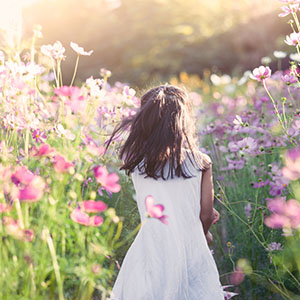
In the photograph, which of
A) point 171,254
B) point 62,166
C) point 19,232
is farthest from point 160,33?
point 19,232

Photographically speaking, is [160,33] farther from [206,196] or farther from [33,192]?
[33,192]

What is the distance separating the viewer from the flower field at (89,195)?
4.15 feet

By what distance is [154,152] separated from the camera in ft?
5.97

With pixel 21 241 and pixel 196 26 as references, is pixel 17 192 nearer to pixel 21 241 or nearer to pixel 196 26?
pixel 21 241

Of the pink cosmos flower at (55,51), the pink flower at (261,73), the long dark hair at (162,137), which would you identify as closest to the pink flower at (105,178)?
the long dark hair at (162,137)

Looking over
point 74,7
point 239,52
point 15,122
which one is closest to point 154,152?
point 15,122

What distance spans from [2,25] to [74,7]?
41.0 ft

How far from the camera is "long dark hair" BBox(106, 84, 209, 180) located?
1.83 m

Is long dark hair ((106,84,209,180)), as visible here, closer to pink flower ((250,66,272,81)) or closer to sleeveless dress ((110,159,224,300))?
sleeveless dress ((110,159,224,300))

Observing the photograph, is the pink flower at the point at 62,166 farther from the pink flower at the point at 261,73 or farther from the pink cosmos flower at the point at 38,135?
the pink flower at the point at 261,73

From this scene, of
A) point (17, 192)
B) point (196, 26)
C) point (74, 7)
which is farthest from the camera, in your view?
point (74, 7)

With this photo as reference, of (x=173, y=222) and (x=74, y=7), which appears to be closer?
(x=173, y=222)

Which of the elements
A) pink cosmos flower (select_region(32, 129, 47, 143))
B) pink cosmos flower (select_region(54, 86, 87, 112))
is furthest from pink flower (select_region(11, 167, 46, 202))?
pink cosmos flower (select_region(32, 129, 47, 143))

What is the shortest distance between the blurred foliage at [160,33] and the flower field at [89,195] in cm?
719
